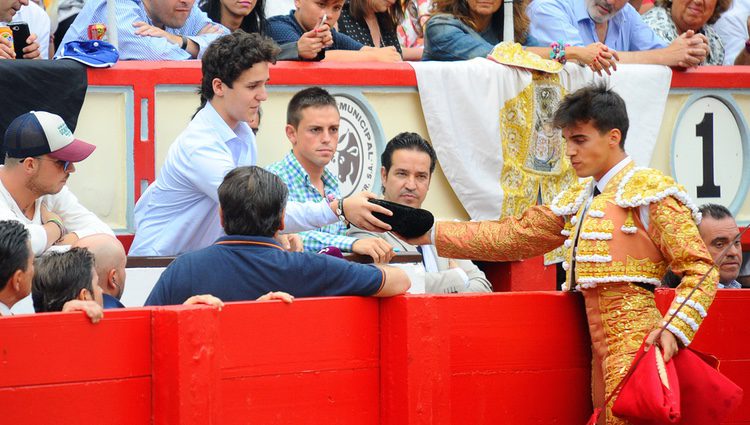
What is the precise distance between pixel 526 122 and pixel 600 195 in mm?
2334

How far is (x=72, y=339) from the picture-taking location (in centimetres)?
418

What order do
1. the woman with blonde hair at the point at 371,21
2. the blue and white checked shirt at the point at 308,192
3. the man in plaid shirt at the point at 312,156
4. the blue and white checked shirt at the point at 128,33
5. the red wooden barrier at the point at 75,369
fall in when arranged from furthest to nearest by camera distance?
the woman with blonde hair at the point at 371,21 → the blue and white checked shirt at the point at 128,33 → the man in plaid shirt at the point at 312,156 → the blue and white checked shirt at the point at 308,192 → the red wooden barrier at the point at 75,369

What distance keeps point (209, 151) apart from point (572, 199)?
4.81 ft

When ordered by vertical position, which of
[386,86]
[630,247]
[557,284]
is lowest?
[557,284]

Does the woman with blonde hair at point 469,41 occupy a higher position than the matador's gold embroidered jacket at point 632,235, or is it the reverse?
the woman with blonde hair at point 469,41

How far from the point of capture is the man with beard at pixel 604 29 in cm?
756

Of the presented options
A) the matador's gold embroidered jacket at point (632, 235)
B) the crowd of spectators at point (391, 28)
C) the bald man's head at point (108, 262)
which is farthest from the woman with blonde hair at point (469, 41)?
the bald man's head at point (108, 262)


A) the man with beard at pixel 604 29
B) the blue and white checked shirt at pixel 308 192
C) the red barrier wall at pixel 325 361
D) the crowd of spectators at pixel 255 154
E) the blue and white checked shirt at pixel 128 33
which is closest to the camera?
the red barrier wall at pixel 325 361

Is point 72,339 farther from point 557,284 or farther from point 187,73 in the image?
point 557,284

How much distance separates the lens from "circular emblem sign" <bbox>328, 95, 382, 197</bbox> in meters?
6.88

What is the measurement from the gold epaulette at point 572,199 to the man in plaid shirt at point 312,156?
0.94 metres

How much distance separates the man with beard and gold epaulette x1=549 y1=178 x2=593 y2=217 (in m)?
2.43

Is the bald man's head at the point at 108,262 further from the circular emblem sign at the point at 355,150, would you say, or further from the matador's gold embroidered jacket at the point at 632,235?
the circular emblem sign at the point at 355,150

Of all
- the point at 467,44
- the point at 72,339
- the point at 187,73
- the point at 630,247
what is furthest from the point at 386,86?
the point at 72,339
